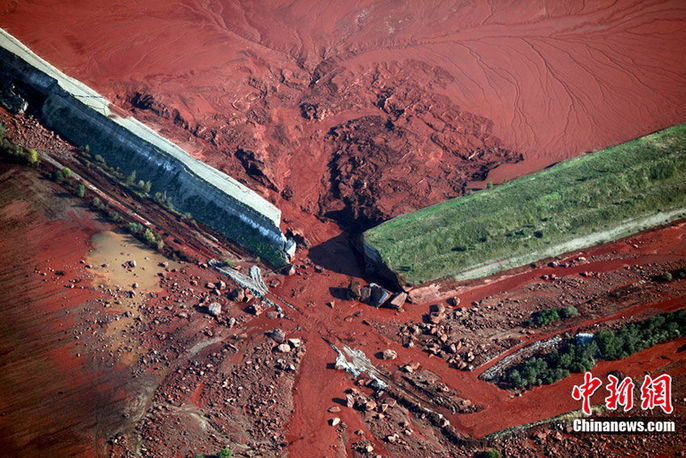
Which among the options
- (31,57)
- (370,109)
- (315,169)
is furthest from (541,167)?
(31,57)

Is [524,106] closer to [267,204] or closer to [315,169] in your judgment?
[315,169]

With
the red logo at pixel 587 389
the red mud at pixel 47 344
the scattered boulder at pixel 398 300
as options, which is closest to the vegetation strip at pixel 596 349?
the red logo at pixel 587 389

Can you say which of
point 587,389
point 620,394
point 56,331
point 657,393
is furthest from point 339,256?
point 657,393

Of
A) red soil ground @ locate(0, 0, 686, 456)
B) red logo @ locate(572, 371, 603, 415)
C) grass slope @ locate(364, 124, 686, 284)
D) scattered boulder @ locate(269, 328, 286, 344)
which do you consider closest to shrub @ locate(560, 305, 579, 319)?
red soil ground @ locate(0, 0, 686, 456)

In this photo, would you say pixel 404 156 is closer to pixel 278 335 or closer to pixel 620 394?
pixel 278 335

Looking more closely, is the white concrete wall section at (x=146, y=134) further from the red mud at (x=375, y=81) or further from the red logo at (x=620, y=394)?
the red logo at (x=620, y=394)
